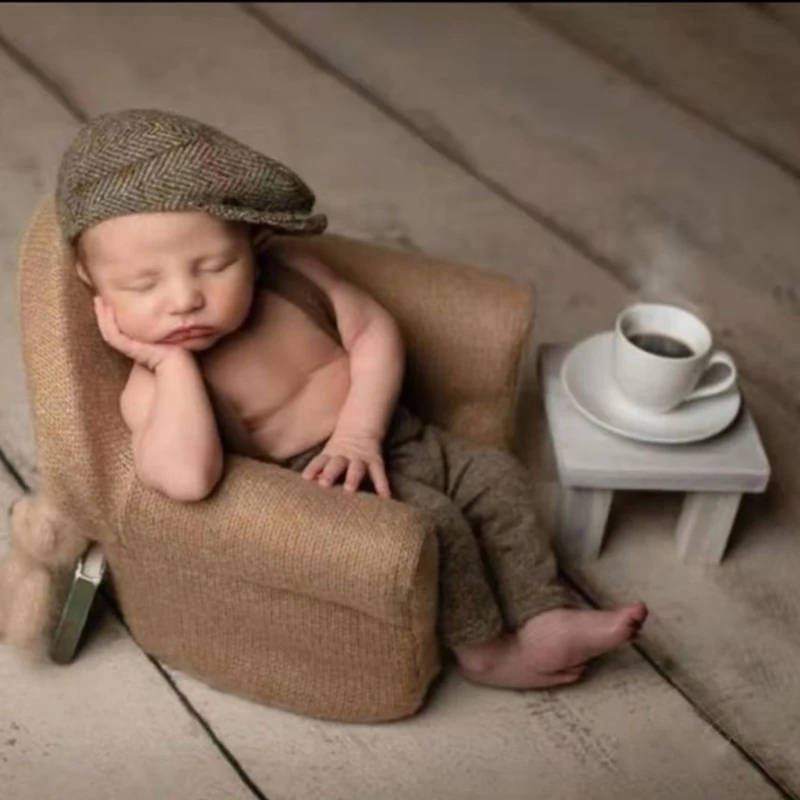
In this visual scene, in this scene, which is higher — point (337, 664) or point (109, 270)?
point (109, 270)

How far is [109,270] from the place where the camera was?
1.05 m

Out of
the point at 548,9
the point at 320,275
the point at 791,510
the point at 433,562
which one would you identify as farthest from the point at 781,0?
the point at 433,562

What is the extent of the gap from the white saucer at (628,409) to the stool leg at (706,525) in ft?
0.20

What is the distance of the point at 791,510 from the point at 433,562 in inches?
18.9

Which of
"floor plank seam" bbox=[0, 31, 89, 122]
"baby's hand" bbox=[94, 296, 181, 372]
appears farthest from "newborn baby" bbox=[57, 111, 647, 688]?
"floor plank seam" bbox=[0, 31, 89, 122]

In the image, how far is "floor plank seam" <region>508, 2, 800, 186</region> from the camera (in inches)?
71.7

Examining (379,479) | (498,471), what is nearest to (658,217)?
(498,471)

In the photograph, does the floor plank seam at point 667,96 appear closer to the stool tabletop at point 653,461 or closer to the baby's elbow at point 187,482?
the stool tabletop at point 653,461

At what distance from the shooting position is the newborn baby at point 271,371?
103 centimetres

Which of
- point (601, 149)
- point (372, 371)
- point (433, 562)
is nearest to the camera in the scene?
point (433, 562)

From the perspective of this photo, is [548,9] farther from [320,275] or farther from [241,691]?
[241,691]

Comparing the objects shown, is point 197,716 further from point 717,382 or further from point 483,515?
point 717,382

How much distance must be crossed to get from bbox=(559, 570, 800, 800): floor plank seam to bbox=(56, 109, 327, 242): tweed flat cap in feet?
1.38

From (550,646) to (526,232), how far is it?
0.65 meters
